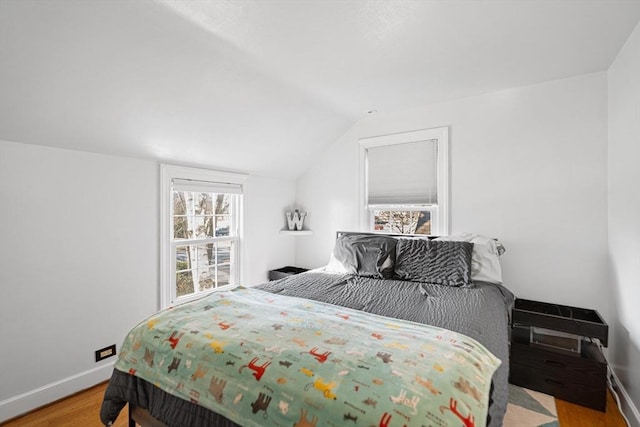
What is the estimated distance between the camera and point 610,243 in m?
2.30

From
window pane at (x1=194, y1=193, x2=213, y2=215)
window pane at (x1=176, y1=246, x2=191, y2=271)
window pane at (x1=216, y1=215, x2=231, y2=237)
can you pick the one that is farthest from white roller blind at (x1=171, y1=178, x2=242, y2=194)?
window pane at (x1=176, y1=246, x2=191, y2=271)

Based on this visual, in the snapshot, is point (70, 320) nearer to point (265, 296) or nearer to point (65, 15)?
point (265, 296)

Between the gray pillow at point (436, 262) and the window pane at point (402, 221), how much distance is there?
2.13ft

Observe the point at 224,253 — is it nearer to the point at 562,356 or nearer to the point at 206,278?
the point at 206,278

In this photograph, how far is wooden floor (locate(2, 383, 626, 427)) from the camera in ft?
6.10

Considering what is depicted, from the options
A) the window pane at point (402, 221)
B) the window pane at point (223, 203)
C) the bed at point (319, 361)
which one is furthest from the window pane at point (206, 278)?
the window pane at point (402, 221)

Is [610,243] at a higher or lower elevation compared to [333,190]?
lower

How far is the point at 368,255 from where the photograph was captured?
270cm

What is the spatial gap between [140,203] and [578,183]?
364cm

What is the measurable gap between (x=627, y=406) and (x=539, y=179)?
1.66 meters

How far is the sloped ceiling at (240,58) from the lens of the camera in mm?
1565

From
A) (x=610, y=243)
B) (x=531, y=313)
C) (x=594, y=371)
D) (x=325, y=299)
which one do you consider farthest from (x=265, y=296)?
(x=610, y=243)

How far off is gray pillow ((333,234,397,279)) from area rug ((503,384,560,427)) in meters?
1.16

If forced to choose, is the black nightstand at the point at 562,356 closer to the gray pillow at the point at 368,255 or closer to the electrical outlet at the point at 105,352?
the gray pillow at the point at 368,255
